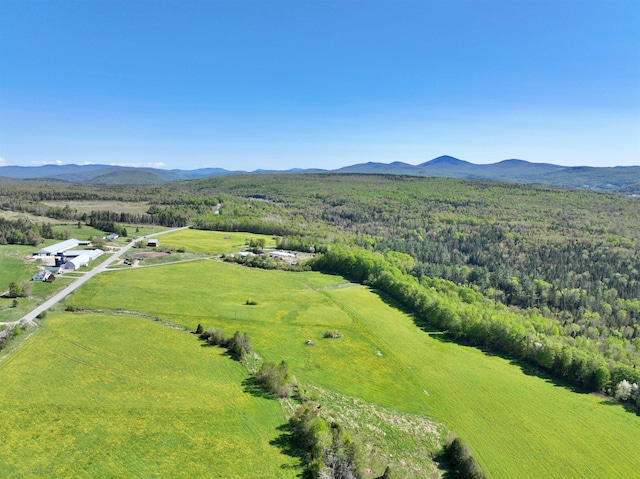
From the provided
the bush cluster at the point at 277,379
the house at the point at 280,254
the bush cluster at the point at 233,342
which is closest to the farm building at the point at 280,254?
the house at the point at 280,254

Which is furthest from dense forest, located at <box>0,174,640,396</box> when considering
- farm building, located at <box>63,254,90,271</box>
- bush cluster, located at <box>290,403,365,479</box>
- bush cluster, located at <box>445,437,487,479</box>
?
farm building, located at <box>63,254,90,271</box>

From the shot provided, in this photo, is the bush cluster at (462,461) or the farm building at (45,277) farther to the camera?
the farm building at (45,277)

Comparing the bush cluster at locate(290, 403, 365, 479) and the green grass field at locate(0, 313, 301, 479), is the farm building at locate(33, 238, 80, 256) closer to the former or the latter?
the green grass field at locate(0, 313, 301, 479)

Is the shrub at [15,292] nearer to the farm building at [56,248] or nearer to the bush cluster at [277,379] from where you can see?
the farm building at [56,248]

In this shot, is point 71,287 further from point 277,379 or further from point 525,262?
point 525,262

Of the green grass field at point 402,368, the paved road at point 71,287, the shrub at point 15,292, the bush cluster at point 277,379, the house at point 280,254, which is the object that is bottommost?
the green grass field at point 402,368

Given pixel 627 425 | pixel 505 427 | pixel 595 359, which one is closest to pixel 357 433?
pixel 505 427

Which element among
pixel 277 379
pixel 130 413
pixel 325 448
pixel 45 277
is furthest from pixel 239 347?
pixel 45 277
